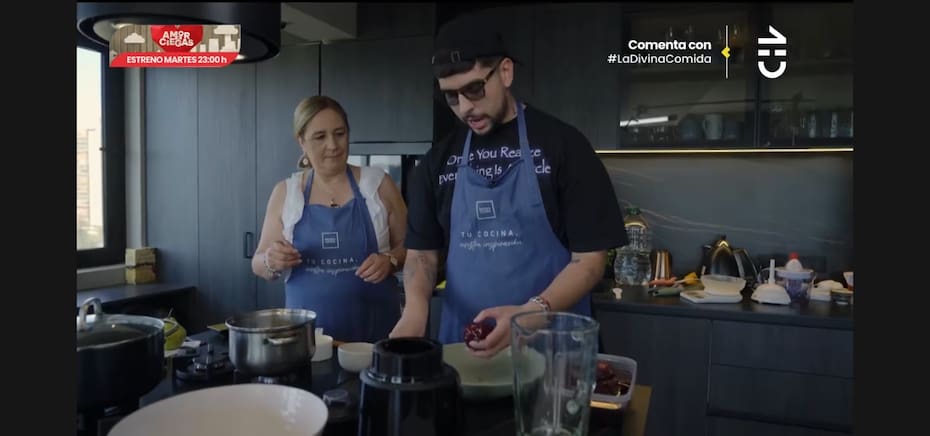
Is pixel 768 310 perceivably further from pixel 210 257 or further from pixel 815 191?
pixel 210 257

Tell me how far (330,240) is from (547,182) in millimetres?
712

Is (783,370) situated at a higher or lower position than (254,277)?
lower

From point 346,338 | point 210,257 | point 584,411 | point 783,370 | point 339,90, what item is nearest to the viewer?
point 584,411

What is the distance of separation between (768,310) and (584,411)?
1.49 metres

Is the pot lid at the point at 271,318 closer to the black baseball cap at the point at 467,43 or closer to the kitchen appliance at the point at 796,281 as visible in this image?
the black baseball cap at the point at 467,43

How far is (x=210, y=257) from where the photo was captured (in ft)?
9.35

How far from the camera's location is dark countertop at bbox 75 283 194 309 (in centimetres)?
244

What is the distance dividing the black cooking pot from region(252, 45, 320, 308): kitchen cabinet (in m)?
1.97

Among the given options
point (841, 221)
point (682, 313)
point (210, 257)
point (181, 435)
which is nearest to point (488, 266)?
point (181, 435)

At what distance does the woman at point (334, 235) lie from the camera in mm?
1613

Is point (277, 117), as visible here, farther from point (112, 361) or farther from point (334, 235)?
point (112, 361)

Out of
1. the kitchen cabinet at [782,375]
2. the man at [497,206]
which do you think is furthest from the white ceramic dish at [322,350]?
the kitchen cabinet at [782,375]

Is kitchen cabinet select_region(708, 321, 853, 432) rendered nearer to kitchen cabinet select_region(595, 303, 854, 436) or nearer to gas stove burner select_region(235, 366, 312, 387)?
kitchen cabinet select_region(595, 303, 854, 436)

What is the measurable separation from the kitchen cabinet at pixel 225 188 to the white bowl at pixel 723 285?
76.4 inches
